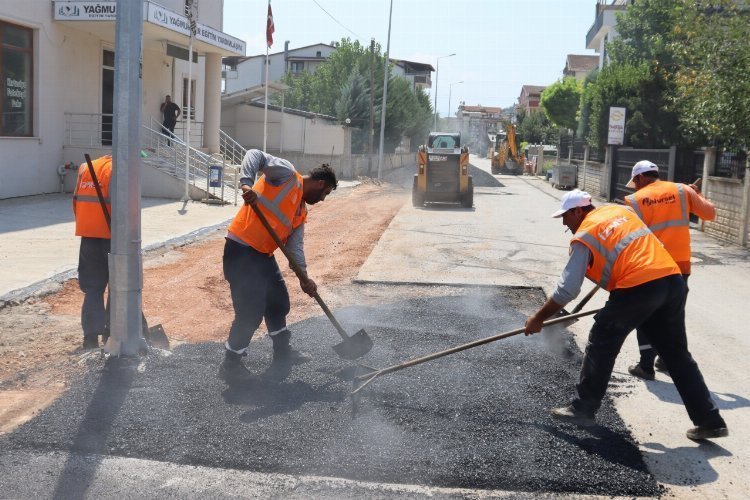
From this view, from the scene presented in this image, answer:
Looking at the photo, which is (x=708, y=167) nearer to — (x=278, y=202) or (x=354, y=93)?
(x=278, y=202)

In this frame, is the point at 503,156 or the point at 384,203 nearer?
the point at 384,203

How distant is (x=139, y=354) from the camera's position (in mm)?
5734

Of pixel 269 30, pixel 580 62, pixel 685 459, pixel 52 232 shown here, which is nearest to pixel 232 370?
pixel 685 459

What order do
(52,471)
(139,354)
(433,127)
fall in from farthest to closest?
(433,127) → (139,354) → (52,471)

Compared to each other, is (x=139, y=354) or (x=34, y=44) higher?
(x=34, y=44)

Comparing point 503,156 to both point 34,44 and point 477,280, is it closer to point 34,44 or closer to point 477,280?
point 34,44

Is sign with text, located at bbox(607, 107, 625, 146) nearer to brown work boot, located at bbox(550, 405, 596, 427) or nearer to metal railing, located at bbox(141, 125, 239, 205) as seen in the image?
metal railing, located at bbox(141, 125, 239, 205)

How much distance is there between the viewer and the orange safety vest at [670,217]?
5.75m

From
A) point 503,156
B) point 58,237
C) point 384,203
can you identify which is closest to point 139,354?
point 58,237

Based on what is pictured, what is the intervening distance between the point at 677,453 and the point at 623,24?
105 feet

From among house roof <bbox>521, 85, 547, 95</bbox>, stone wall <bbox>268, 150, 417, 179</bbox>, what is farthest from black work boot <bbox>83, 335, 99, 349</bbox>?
house roof <bbox>521, 85, 547, 95</bbox>

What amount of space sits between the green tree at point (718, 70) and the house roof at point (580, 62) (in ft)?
236

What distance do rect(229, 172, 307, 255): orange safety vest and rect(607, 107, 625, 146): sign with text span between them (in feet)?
67.6

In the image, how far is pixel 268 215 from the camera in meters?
5.30
